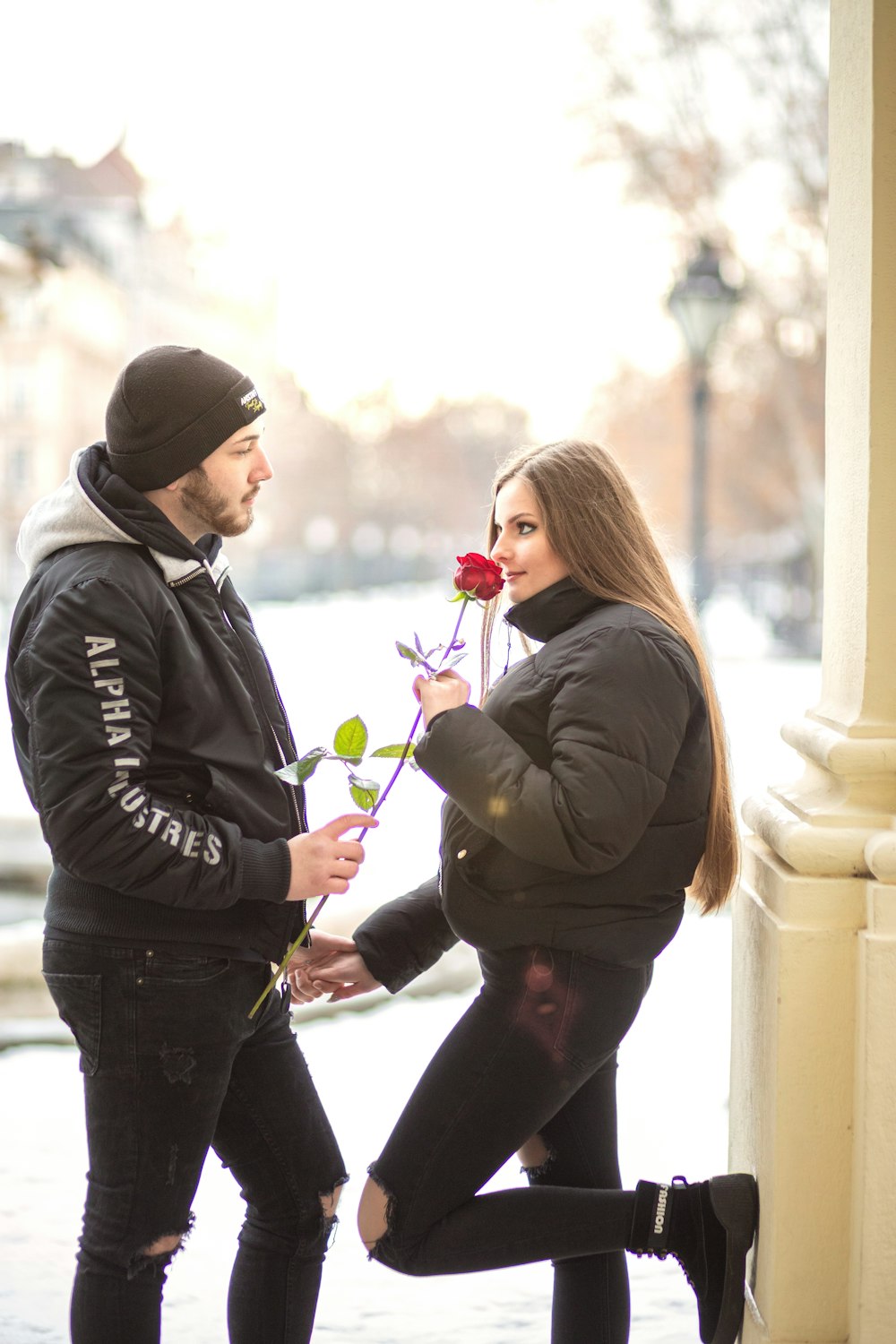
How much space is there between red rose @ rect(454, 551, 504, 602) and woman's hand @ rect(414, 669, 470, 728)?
16cm

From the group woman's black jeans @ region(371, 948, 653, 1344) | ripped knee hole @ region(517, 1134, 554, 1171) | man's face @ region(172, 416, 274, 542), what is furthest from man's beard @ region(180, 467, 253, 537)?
ripped knee hole @ region(517, 1134, 554, 1171)

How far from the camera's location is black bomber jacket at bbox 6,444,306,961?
2.28 meters

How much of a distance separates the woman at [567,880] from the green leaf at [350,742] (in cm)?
13

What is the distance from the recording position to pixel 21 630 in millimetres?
2426

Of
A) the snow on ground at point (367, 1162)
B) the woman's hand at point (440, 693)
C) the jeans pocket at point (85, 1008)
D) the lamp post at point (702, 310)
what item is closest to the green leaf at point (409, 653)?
the woman's hand at point (440, 693)

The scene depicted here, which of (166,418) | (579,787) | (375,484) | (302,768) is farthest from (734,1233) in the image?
(375,484)

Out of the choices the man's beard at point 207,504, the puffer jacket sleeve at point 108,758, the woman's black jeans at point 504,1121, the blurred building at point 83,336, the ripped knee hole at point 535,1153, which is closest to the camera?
the puffer jacket sleeve at point 108,758

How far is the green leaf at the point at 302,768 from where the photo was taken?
2.43 metres

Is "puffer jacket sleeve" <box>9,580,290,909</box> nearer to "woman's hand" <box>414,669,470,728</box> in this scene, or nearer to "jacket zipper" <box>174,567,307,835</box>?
"jacket zipper" <box>174,567,307,835</box>

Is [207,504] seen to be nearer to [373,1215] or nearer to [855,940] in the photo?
[373,1215]

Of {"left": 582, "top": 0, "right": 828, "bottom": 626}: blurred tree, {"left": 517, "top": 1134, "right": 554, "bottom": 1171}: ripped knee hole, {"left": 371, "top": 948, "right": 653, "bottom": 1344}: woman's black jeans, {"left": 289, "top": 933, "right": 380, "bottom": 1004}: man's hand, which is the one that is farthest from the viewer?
{"left": 582, "top": 0, "right": 828, "bottom": 626}: blurred tree

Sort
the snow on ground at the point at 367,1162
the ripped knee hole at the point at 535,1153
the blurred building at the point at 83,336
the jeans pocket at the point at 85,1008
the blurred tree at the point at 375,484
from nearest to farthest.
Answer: the jeans pocket at the point at 85,1008 → the ripped knee hole at the point at 535,1153 → the snow on ground at the point at 367,1162 → the blurred building at the point at 83,336 → the blurred tree at the point at 375,484

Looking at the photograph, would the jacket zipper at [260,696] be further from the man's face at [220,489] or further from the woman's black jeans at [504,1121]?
the woman's black jeans at [504,1121]

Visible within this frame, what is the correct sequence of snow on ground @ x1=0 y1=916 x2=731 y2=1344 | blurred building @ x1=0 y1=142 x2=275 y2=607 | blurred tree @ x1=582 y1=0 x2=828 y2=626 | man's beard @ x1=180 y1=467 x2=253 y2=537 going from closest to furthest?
man's beard @ x1=180 y1=467 x2=253 y2=537 < snow on ground @ x1=0 y1=916 x2=731 y2=1344 < blurred tree @ x1=582 y1=0 x2=828 y2=626 < blurred building @ x1=0 y1=142 x2=275 y2=607
